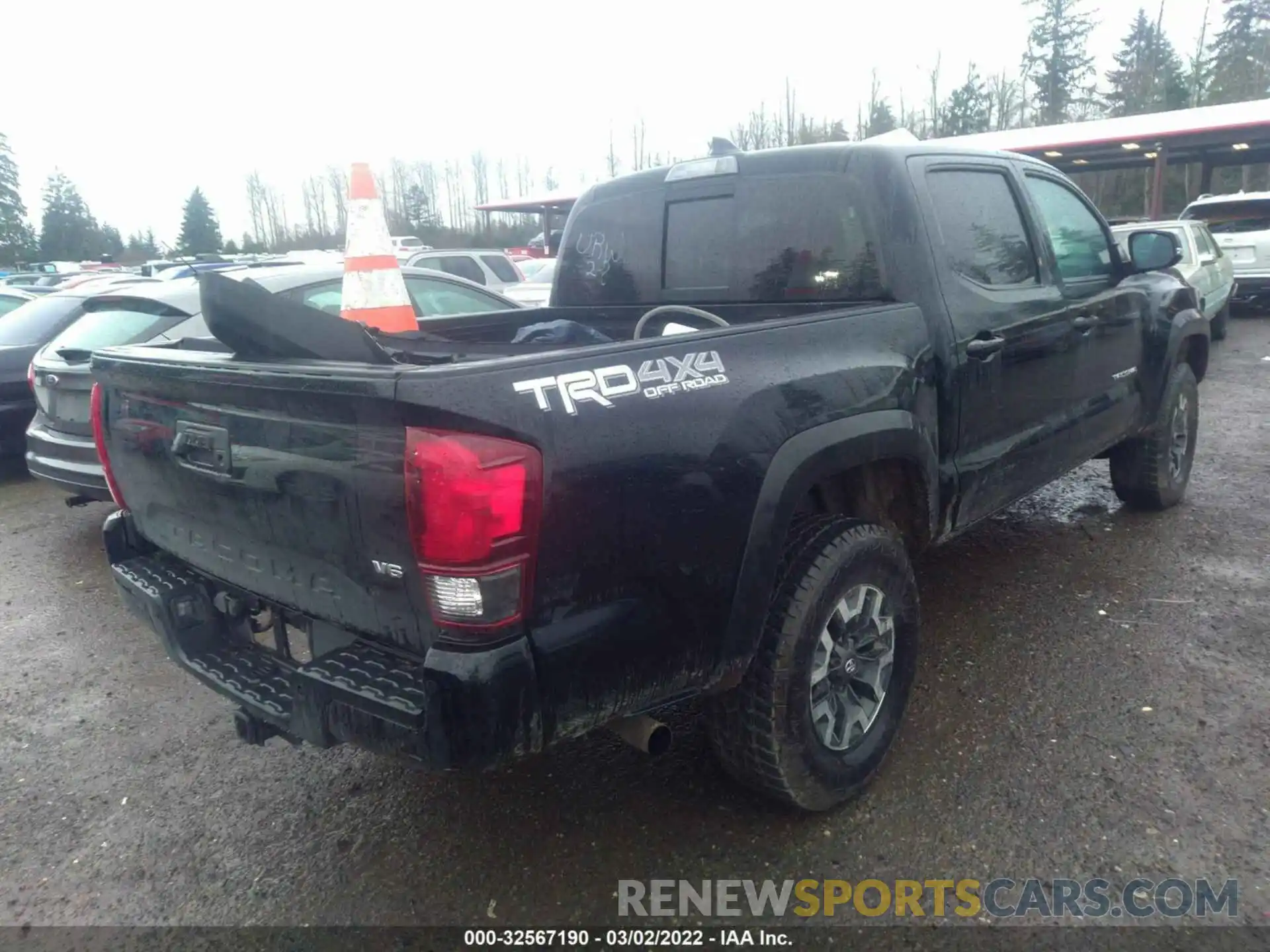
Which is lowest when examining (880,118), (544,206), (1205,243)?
(1205,243)

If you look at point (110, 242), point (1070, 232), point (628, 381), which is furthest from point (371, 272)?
point (110, 242)

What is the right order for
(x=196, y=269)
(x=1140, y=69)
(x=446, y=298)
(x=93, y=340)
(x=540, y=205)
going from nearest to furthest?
(x=196, y=269) → (x=93, y=340) → (x=446, y=298) → (x=540, y=205) → (x=1140, y=69)

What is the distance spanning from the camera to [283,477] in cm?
223

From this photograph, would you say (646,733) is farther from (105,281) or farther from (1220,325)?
(105,281)

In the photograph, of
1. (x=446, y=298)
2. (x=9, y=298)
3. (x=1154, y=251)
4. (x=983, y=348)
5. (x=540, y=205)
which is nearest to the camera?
(x=983, y=348)

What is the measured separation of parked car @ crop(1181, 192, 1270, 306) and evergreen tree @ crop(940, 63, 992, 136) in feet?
131

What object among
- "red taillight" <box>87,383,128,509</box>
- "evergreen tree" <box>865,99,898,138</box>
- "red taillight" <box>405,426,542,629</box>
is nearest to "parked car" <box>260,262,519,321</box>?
"red taillight" <box>87,383,128,509</box>

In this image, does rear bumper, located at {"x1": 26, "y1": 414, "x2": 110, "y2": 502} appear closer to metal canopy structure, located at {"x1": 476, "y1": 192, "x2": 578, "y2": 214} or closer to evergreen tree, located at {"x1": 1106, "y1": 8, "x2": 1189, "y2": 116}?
metal canopy structure, located at {"x1": 476, "y1": 192, "x2": 578, "y2": 214}

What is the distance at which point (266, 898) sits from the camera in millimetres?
2568

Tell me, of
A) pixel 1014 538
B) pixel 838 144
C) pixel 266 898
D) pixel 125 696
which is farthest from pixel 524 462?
pixel 1014 538

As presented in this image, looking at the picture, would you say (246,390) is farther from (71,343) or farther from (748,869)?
(71,343)

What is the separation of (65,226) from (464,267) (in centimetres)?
7226

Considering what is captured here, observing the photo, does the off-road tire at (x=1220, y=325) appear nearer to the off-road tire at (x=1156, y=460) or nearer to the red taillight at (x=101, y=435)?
the off-road tire at (x=1156, y=460)

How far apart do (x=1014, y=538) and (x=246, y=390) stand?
4239 mm
